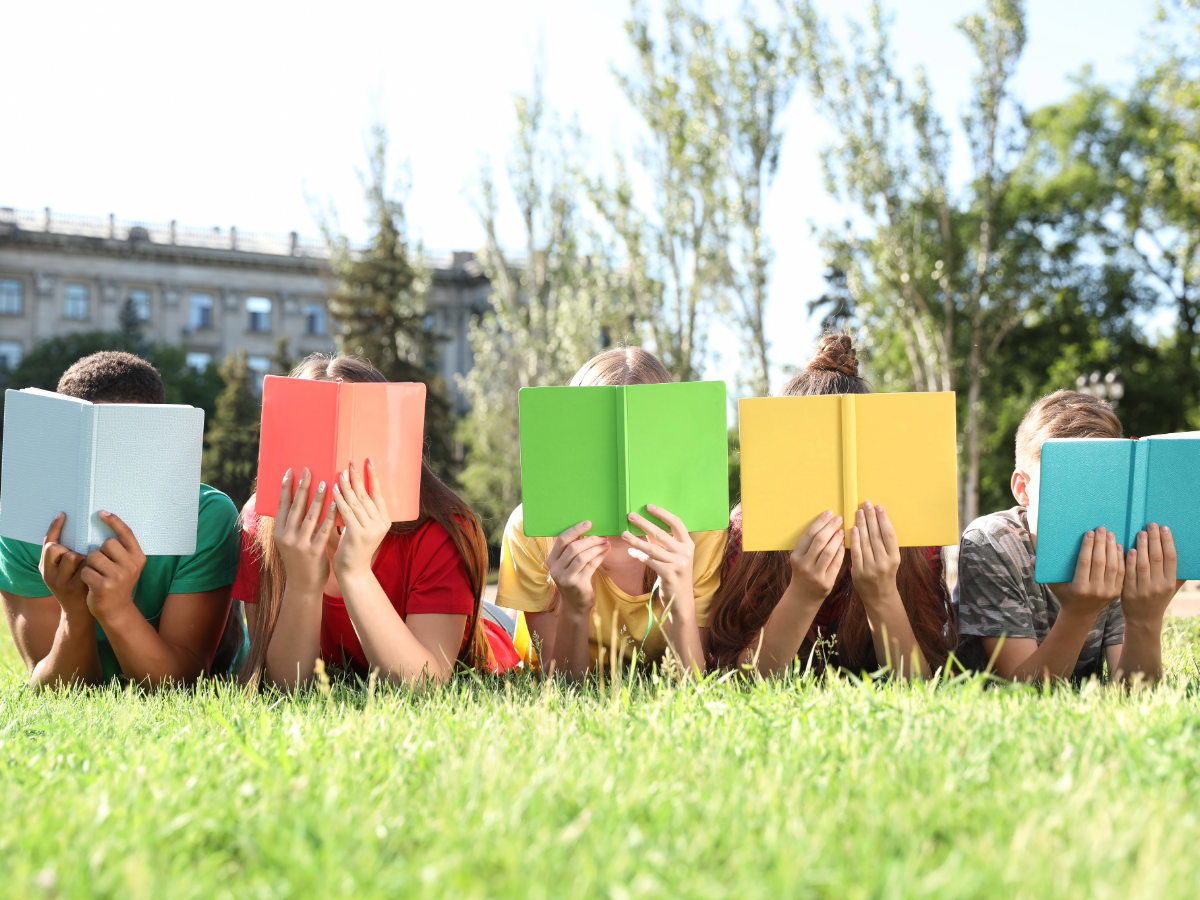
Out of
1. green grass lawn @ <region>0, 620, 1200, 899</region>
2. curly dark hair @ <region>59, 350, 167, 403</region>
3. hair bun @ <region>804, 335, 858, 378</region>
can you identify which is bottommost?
green grass lawn @ <region>0, 620, 1200, 899</region>

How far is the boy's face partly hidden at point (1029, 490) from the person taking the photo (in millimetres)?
3079

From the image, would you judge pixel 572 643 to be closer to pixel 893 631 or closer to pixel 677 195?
pixel 893 631

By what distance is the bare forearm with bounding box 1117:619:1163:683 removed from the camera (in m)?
2.80

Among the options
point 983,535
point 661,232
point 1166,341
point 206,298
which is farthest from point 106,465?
point 206,298

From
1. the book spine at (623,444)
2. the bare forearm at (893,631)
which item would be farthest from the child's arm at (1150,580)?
the book spine at (623,444)

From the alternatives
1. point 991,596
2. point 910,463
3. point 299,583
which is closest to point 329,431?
point 299,583

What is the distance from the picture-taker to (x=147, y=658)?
3184mm

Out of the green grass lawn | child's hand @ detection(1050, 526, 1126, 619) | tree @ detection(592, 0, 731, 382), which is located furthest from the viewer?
tree @ detection(592, 0, 731, 382)

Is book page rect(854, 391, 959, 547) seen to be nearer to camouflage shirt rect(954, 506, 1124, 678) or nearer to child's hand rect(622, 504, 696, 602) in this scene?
camouflage shirt rect(954, 506, 1124, 678)

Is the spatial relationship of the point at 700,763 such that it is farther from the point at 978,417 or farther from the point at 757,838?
the point at 978,417

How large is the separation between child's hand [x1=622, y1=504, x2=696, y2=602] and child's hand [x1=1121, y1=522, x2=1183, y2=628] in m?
1.23

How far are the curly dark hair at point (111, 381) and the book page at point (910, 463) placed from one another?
2428 mm

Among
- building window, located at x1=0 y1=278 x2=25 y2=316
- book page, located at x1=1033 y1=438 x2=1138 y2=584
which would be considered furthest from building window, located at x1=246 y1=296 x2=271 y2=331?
book page, located at x1=1033 y1=438 x2=1138 y2=584

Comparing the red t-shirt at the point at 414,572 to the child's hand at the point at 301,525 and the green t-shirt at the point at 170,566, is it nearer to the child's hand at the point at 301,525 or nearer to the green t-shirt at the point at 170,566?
the green t-shirt at the point at 170,566
